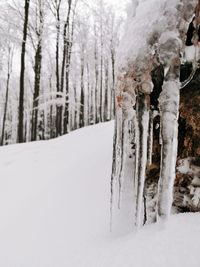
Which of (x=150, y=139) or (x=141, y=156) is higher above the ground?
(x=150, y=139)

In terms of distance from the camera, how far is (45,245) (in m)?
3.00

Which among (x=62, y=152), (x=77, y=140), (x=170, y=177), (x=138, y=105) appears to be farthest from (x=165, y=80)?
(x=77, y=140)

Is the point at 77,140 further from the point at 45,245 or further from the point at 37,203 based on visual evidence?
the point at 45,245

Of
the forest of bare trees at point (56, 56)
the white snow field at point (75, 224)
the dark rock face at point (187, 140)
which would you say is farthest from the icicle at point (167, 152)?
the forest of bare trees at point (56, 56)

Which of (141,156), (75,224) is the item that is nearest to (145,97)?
(141,156)

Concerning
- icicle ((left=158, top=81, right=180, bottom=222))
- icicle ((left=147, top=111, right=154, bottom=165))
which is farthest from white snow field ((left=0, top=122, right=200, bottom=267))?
icicle ((left=147, top=111, right=154, bottom=165))

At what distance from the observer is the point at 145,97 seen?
261 cm

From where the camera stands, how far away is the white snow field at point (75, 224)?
2176mm

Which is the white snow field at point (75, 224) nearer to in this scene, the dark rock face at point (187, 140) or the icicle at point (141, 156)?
the icicle at point (141, 156)

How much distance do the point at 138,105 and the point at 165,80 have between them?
0.97 ft

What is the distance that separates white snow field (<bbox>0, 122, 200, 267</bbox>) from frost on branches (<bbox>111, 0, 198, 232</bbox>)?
19 centimetres

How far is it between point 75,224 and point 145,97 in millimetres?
1379

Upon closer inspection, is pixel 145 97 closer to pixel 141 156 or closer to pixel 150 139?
pixel 150 139

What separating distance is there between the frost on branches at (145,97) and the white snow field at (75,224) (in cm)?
19
